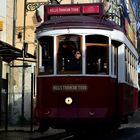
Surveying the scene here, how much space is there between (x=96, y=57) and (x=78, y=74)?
0.69m

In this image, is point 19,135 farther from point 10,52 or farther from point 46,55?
point 46,55

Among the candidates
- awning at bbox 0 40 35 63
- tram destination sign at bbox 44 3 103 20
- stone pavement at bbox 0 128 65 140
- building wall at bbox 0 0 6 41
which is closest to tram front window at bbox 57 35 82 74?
tram destination sign at bbox 44 3 103 20

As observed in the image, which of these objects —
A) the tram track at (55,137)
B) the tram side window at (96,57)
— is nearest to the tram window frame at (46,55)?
the tram side window at (96,57)

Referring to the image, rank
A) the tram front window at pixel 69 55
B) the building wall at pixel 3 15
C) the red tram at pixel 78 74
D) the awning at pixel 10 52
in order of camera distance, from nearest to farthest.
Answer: the red tram at pixel 78 74
the tram front window at pixel 69 55
the awning at pixel 10 52
the building wall at pixel 3 15

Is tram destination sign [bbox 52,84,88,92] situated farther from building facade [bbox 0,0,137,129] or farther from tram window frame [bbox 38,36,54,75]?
building facade [bbox 0,0,137,129]

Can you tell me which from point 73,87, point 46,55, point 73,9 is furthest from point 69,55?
point 73,9

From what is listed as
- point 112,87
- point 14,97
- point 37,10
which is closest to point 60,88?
point 112,87

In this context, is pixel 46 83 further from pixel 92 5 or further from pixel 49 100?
pixel 92 5

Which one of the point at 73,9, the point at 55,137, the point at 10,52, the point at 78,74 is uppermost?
the point at 73,9

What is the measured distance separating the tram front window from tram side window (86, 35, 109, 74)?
0.24m

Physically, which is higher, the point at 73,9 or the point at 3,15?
the point at 3,15

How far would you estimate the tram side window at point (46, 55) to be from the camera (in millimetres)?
16031

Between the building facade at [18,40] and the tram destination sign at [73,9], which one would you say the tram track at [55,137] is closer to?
the building facade at [18,40]

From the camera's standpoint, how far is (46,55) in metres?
16.2
